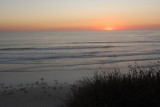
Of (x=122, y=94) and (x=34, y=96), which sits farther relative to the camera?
(x=34, y=96)

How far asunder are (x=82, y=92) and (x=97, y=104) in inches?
30.5

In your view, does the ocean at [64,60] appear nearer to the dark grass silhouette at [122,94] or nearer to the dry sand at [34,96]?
the dry sand at [34,96]

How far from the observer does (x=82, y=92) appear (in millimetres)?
4949

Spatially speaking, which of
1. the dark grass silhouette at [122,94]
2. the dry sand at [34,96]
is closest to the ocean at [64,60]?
the dry sand at [34,96]

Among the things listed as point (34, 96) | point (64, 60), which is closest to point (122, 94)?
point (34, 96)

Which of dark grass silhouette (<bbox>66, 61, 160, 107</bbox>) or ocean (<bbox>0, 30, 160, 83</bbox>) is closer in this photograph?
dark grass silhouette (<bbox>66, 61, 160, 107</bbox>)

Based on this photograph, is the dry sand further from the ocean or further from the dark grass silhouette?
the ocean

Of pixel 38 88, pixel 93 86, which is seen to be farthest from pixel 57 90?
pixel 93 86

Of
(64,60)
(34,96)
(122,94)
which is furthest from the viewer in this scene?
(64,60)

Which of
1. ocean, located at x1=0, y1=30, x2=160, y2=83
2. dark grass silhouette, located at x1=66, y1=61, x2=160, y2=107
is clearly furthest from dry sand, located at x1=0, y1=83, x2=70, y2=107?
ocean, located at x1=0, y1=30, x2=160, y2=83

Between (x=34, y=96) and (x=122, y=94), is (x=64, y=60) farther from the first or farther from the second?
(x=122, y=94)

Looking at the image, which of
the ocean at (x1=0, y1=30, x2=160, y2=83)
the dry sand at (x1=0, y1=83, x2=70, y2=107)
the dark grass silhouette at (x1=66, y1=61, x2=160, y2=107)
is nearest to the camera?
the dark grass silhouette at (x1=66, y1=61, x2=160, y2=107)

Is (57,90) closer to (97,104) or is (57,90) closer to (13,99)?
(13,99)

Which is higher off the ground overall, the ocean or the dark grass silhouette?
the dark grass silhouette
